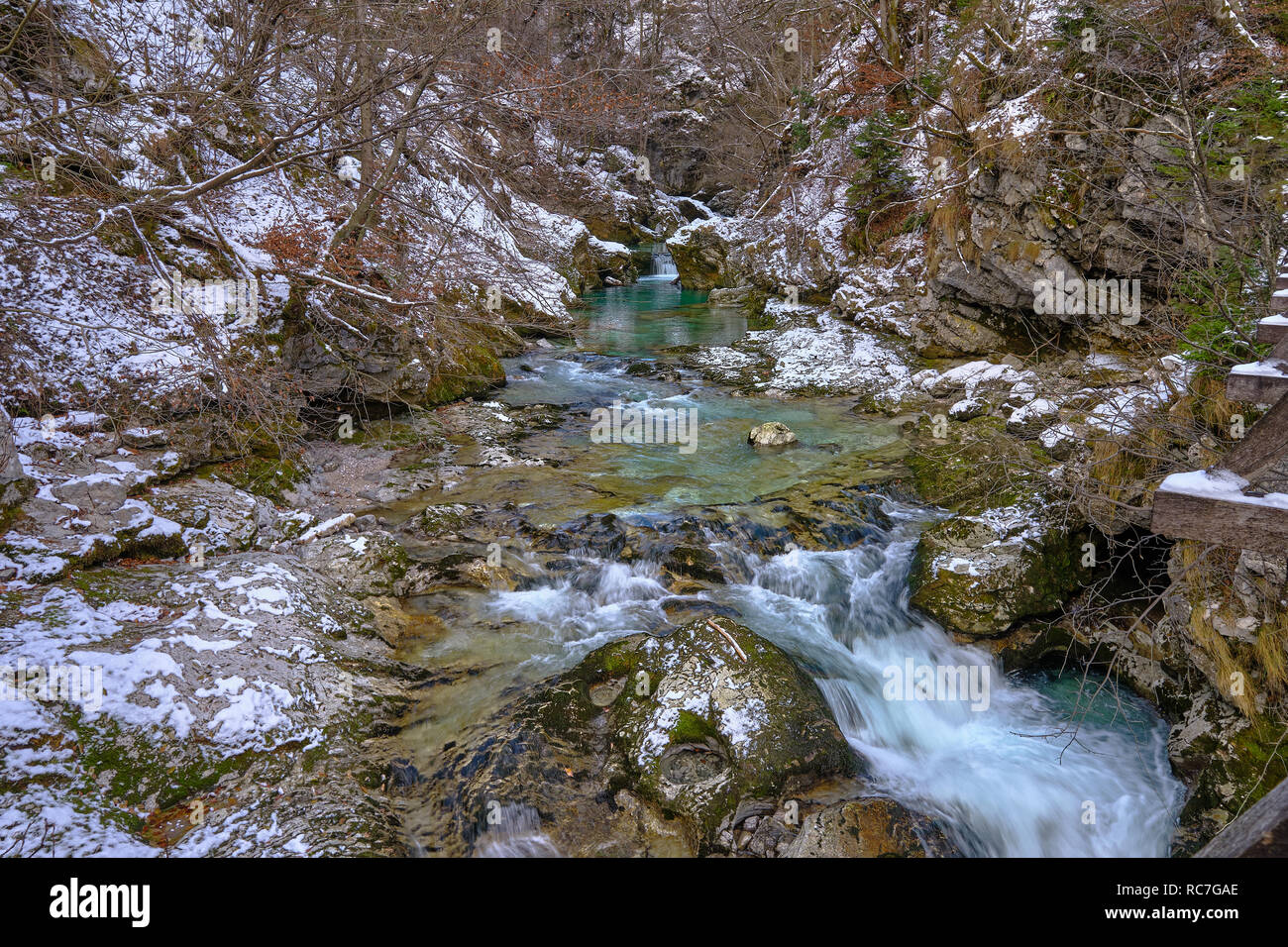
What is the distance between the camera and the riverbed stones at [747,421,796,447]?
10422mm

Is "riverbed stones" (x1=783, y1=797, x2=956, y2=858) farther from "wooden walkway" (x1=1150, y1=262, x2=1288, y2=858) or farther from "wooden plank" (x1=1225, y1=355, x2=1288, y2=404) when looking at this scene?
"wooden plank" (x1=1225, y1=355, x2=1288, y2=404)

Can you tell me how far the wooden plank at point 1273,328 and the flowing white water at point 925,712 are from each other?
364 cm

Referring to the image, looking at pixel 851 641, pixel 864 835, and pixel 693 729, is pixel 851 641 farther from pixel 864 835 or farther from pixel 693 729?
pixel 864 835

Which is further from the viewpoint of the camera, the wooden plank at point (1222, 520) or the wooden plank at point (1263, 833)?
the wooden plank at point (1222, 520)

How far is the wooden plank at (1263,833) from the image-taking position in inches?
69.7

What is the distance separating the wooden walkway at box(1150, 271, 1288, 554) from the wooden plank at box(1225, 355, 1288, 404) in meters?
0.02

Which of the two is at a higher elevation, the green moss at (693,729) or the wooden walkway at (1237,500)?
the wooden walkway at (1237,500)

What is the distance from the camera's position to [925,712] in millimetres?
5832

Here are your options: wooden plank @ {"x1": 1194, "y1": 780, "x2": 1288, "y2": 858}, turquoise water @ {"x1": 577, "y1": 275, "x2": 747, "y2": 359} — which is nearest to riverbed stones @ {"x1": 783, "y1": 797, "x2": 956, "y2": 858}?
wooden plank @ {"x1": 1194, "y1": 780, "x2": 1288, "y2": 858}

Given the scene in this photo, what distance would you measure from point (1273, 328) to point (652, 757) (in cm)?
423

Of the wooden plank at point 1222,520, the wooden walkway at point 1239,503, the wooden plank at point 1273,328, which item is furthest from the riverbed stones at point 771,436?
the wooden plank at point 1222,520

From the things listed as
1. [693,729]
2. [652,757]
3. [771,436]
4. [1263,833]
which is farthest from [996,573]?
[1263,833]

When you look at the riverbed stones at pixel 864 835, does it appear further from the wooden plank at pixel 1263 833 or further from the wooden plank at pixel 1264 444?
the wooden plank at pixel 1264 444

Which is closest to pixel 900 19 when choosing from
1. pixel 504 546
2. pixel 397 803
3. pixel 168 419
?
pixel 504 546
